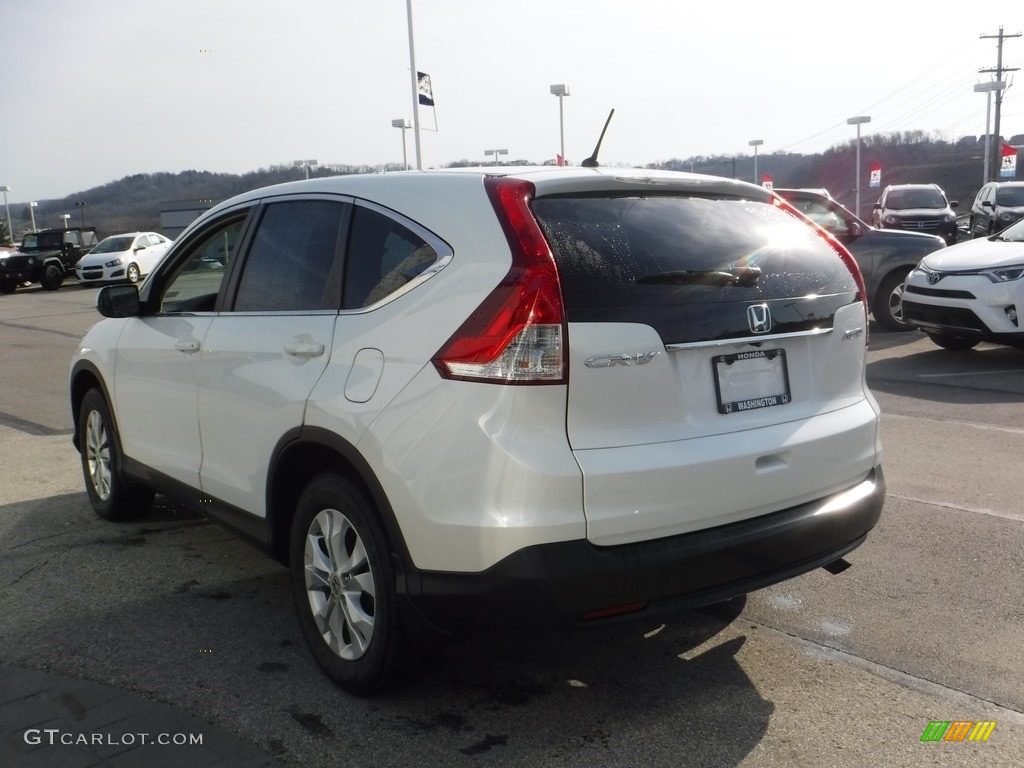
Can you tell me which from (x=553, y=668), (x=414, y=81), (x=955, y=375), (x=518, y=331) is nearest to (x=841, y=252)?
(x=518, y=331)

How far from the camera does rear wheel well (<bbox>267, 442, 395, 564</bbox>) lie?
3266mm

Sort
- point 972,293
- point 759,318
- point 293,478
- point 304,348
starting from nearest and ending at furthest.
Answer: point 759,318, point 304,348, point 293,478, point 972,293

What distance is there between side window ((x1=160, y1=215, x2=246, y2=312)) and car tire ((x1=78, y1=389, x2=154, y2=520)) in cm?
94

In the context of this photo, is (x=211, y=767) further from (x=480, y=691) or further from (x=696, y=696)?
(x=696, y=696)

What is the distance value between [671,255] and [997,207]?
2094 cm

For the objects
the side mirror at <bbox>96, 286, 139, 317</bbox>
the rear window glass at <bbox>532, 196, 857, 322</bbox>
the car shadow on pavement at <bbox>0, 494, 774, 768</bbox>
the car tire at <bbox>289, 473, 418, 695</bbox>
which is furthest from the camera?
the side mirror at <bbox>96, 286, 139, 317</bbox>

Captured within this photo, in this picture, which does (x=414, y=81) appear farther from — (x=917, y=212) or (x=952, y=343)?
(x=952, y=343)

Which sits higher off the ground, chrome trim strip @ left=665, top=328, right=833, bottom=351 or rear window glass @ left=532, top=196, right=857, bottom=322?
rear window glass @ left=532, top=196, right=857, bottom=322

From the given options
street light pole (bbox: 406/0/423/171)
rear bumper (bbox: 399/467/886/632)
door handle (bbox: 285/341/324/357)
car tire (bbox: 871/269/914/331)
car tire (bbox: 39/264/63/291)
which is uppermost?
street light pole (bbox: 406/0/423/171)

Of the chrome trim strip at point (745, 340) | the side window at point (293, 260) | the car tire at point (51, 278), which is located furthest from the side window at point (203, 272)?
the car tire at point (51, 278)

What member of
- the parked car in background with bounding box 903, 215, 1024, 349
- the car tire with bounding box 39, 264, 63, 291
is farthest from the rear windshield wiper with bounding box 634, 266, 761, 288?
the car tire with bounding box 39, 264, 63, 291

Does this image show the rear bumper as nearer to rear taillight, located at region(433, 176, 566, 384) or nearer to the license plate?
the license plate

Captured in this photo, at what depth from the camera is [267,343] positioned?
12.1 ft

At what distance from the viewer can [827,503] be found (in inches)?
129
